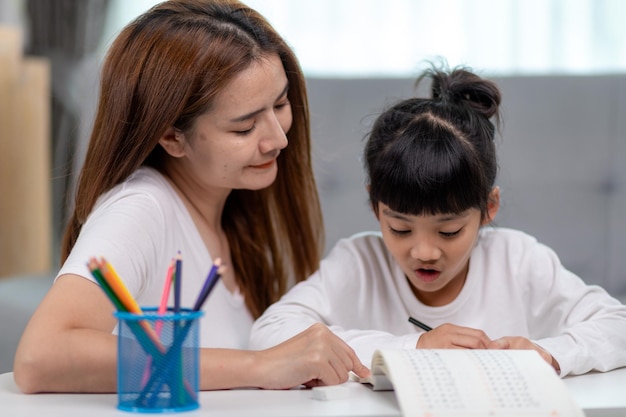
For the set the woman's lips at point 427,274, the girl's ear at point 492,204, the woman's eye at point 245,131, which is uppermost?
the woman's eye at point 245,131

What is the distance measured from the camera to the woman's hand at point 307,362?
1.04 m

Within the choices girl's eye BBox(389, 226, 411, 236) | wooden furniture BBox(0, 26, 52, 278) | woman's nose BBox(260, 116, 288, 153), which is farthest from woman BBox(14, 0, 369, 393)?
wooden furniture BBox(0, 26, 52, 278)

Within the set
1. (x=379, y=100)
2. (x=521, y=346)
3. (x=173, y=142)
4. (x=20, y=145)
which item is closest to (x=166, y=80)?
(x=173, y=142)

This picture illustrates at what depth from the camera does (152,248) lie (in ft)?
4.16

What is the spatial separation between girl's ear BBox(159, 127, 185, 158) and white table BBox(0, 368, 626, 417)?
47 centimetres

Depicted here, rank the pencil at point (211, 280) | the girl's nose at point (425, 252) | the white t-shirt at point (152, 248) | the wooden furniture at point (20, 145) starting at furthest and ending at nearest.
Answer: the wooden furniture at point (20, 145) < the girl's nose at point (425, 252) < the white t-shirt at point (152, 248) < the pencil at point (211, 280)

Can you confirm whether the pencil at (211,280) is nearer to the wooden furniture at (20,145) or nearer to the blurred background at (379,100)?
the blurred background at (379,100)

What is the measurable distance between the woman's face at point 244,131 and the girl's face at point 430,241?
20 cm

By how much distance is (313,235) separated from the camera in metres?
1.65

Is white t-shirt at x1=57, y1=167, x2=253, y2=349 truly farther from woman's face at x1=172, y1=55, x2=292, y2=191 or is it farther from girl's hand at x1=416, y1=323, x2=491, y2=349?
girl's hand at x1=416, y1=323, x2=491, y2=349

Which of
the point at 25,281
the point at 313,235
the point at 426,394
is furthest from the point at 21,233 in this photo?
the point at 426,394

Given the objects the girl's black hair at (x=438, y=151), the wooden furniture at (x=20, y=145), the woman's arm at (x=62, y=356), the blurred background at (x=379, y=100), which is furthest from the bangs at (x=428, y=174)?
the wooden furniture at (x=20, y=145)

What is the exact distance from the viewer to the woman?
3.52 ft

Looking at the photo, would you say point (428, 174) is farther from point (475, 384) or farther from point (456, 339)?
point (475, 384)
